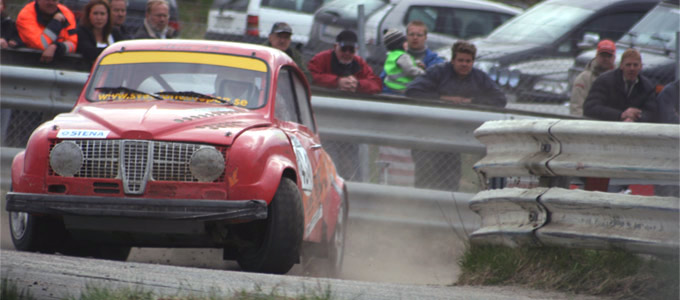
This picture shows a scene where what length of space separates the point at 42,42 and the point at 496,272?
548 centimetres

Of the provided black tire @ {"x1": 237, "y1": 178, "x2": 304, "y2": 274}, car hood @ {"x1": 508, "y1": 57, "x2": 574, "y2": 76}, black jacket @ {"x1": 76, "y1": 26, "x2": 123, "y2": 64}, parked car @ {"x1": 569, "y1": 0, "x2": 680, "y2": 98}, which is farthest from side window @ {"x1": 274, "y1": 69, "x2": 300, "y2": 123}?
parked car @ {"x1": 569, "y1": 0, "x2": 680, "y2": 98}

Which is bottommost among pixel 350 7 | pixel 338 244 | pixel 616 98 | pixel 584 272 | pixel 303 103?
pixel 338 244

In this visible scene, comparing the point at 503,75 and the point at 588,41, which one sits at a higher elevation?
the point at 588,41

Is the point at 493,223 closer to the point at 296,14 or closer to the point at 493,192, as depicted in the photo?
the point at 493,192

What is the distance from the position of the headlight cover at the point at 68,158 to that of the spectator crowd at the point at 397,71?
3.22m

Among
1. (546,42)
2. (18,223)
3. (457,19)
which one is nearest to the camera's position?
(18,223)

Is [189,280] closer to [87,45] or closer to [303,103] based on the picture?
[303,103]

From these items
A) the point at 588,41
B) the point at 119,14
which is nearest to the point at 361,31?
the point at 119,14

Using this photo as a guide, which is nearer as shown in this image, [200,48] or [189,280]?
[189,280]

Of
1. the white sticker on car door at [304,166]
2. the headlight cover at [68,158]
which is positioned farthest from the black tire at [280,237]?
the headlight cover at [68,158]

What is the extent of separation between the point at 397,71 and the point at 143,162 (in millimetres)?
4755

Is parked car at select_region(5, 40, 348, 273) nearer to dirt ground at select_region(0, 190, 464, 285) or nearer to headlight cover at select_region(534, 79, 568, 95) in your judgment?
dirt ground at select_region(0, 190, 464, 285)

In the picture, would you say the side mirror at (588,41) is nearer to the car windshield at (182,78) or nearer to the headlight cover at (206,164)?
the car windshield at (182,78)

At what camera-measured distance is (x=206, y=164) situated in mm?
6125
